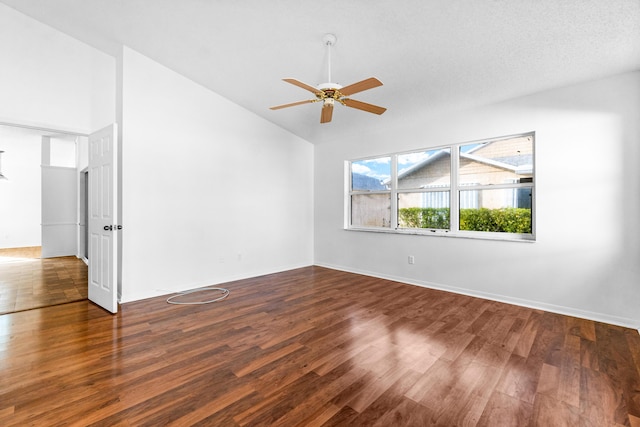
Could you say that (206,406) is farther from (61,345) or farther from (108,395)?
(61,345)

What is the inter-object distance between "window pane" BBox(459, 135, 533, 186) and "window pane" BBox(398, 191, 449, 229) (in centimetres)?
43

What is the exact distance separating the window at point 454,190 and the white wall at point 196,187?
161cm

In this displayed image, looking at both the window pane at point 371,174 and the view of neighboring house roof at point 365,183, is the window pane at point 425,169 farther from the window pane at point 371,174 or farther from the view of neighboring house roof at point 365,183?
the view of neighboring house roof at point 365,183

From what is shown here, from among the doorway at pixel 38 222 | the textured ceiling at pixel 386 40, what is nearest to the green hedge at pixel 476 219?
the textured ceiling at pixel 386 40

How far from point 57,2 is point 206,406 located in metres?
4.38

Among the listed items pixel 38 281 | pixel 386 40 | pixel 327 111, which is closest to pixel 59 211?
pixel 38 281

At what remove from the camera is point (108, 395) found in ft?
6.12

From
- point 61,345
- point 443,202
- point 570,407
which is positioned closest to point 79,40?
point 61,345

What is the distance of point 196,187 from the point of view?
14.4 ft

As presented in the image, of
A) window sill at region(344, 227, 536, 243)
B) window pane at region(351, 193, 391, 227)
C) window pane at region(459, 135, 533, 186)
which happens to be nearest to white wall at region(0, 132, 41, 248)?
window pane at region(351, 193, 391, 227)

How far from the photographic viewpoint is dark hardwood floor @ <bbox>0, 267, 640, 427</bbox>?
1.73 m

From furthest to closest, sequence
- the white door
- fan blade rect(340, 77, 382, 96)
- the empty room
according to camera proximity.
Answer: the white door → fan blade rect(340, 77, 382, 96) → the empty room

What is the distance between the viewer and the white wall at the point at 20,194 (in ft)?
25.5

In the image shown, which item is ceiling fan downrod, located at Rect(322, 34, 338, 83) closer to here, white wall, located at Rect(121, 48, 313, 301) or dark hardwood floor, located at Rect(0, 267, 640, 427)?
white wall, located at Rect(121, 48, 313, 301)
